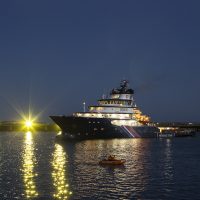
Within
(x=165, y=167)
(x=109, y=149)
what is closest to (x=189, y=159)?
(x=165, y=167)

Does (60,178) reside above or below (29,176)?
below

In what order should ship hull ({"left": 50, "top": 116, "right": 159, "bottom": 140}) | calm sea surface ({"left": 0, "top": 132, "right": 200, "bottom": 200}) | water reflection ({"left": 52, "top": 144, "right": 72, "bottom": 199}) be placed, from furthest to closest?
ship hull ({"left": 50, "top": 116, "right": 159, "bottom": 140})
calm sea surface ({"left": 0, "top": 132, "right": 200, "bottom": 200})
water reflection ({"left": 52, "top": 144, "right": 72, "bottom": 199})

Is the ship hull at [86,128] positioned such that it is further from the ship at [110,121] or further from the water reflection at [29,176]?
the water reflection at [29,176]

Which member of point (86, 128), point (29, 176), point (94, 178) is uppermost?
point (86, 128)

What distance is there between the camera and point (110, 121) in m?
95.3

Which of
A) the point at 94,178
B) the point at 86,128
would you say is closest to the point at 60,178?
the point at 94,178

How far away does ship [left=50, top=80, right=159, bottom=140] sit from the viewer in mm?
92562

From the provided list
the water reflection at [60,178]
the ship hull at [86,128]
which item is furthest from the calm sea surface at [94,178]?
the ship hull at [86,128]

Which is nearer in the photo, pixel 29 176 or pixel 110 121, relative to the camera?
pixel 29 176

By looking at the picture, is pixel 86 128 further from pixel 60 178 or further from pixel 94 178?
pixel 60 178

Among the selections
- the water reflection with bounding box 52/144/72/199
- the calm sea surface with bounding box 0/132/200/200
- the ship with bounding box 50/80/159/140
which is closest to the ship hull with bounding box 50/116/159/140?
the ship with bounding box 50/80/159/140

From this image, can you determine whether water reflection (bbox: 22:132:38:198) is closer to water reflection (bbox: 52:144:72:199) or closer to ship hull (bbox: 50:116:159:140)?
water reflection (bbox: 52:144:72:199)

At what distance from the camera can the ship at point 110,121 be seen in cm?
9256

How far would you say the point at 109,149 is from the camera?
2918 inches
